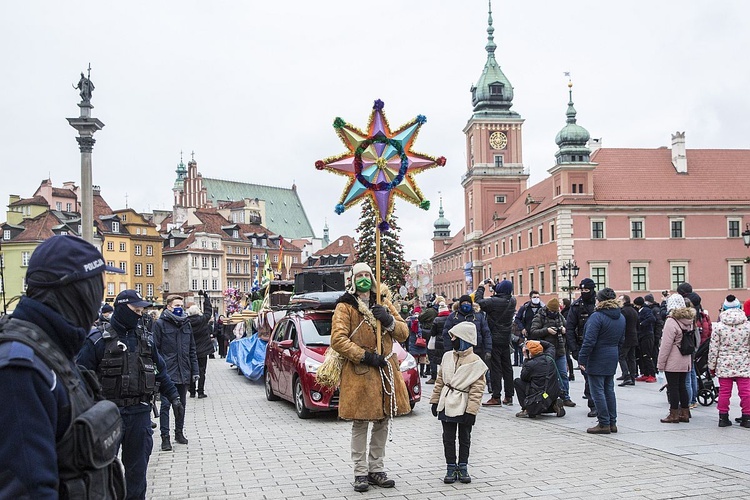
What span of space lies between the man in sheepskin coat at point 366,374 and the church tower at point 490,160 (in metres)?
86.6

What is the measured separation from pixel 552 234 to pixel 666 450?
59.4m

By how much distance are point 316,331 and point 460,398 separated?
6.25 m

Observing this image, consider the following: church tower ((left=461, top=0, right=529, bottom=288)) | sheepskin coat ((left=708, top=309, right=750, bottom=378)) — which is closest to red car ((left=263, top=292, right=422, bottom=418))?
sheepskin coat ((left=708, top=309, right=750, bottom=378))

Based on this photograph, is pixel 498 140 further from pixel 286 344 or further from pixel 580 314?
pixel 286 344

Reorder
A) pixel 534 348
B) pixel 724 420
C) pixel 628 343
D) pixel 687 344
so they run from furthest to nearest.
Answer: pixel 628 343 → pixel 534 348 → pixel 687 344 → pixel 724 420

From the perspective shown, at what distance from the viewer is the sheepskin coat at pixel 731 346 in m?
10.6

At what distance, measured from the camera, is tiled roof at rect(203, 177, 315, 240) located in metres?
137

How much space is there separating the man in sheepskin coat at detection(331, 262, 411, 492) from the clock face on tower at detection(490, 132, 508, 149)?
302ft

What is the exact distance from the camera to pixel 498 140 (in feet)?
321

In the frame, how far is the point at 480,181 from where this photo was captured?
315 feet

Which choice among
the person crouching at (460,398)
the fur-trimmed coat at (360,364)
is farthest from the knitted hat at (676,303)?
the fur-trimmed coat at (360,364)

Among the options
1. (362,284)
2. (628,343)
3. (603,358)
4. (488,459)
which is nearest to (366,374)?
(362,284)

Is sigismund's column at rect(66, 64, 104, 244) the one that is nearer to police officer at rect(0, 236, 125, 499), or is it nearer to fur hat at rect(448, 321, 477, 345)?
fur hat at rect(448, 321, 477, 345)

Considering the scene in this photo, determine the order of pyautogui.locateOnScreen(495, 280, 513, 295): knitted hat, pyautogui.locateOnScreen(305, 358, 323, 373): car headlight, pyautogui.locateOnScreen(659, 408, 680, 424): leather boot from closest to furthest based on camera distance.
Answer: pyautogui.locateOnScreen(659, 408, 680, 424): leather boot
pyautogui.locateOnScreen(305, 358, 323, 373): car headlight
pyautogui.locateOnScreen(495, 280, 513, 295): knitted hat
